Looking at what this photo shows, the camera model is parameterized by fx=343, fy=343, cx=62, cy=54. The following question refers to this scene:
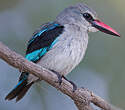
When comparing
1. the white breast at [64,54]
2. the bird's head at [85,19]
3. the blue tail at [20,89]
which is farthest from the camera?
the bird's head at [85,19]

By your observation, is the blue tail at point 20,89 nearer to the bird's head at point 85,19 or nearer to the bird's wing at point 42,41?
the bird's wing at point 42,41

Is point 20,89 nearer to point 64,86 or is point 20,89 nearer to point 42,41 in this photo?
point 42,41

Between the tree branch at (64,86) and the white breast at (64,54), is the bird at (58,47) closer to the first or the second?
the white breast at (64,54)

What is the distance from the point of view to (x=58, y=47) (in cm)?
423

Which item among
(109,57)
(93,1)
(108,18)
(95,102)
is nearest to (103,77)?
(109,57)

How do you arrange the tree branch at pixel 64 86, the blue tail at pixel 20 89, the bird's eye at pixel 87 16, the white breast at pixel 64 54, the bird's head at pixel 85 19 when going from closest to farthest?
1. the tree branch at pixel 64 86
2. the white breast at pixel 64 54
3. the blue tail at pixel 20 89
4. the bird's head at pixel 85 19
5. the bird's eye at pixel 87 16

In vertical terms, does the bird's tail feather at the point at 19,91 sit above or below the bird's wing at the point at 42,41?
A: below

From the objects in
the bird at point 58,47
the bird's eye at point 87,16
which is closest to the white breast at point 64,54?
the bird at point 58,47

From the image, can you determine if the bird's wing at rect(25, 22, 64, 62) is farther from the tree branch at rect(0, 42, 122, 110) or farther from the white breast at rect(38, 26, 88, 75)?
the tree branch at rect(0, 42, 122, 110)

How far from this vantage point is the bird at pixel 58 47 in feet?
13.8

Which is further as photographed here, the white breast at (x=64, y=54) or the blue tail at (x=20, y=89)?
the blue tail at (x=20, y=89)

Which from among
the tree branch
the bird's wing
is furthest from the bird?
the tree branch

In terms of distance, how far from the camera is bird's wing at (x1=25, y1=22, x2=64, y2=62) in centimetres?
431

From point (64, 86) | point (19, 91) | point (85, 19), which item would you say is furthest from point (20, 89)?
point (85, 19)
